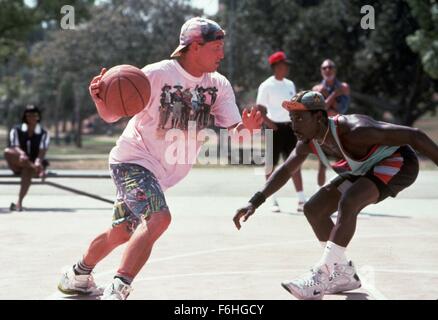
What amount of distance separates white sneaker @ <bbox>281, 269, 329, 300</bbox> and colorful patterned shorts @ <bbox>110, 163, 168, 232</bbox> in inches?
40.4

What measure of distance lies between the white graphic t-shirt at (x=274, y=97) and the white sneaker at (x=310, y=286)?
6.83m

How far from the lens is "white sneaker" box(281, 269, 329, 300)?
6176 millimetres

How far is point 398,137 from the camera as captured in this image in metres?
6.23

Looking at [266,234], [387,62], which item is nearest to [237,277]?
[266,234]

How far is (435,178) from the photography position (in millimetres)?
19312

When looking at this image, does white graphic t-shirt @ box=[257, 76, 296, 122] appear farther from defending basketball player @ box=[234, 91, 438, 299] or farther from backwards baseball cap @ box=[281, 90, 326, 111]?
backwards baseball cap @ box=[281, 90, 326, 111]

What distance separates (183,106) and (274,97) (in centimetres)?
679

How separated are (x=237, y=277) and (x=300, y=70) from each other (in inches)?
1102

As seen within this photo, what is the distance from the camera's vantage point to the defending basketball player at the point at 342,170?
20.5ft

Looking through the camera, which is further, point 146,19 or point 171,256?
point 146,19

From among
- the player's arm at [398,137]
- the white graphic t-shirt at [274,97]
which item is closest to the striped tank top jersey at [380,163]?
the player's arm at [398,137]

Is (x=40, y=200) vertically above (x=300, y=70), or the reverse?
(x=300, y=70)

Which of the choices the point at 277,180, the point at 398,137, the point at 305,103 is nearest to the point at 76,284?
the point at 277,180
